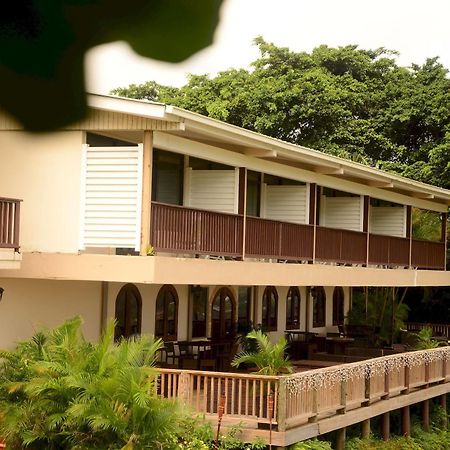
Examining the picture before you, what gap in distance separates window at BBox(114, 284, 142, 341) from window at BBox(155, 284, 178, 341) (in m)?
0.78

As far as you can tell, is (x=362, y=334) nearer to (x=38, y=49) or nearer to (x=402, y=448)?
(x=402, y=448)

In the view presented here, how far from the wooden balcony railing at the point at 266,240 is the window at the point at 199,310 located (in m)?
2.43

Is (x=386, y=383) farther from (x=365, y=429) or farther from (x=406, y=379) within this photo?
(x=406, y=379)

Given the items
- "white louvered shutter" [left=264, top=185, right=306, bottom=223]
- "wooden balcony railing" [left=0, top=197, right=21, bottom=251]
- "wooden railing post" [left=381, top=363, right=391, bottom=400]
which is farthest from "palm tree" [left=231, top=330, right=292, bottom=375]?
"white louvered shutter" [left=264, top=185, right=306, bottom=223]

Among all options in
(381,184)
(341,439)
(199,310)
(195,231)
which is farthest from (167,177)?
(381,184)

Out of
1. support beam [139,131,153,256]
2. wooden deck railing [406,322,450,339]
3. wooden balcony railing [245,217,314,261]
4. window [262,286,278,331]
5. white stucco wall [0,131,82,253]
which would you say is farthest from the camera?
wooden deck railing [406,322,450,339]

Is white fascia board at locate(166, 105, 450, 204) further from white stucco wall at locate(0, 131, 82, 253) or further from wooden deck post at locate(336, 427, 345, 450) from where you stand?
wooden deck post at locate(336, 427, 345, 450)

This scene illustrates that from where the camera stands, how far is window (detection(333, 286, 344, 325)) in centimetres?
3044

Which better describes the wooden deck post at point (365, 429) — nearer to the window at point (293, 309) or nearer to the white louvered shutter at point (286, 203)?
the white louvered shutter at point (286, 203)

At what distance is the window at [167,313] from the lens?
2022 cm

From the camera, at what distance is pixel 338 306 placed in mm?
30688

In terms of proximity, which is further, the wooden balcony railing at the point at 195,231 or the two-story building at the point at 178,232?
the wooden balcony railing at the point at 195,231

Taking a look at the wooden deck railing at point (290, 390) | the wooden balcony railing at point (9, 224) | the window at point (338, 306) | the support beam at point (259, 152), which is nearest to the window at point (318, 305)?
the window at point (338, 306)

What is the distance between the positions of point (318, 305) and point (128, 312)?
11038 mm
